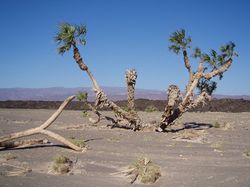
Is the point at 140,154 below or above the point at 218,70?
below

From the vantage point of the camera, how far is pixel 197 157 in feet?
35.0

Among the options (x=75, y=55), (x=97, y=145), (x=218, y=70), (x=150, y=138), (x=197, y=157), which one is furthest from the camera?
(x=218, y=70)

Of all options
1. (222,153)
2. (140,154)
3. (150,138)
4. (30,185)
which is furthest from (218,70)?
(30,185)

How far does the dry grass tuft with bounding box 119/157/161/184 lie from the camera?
7.81m

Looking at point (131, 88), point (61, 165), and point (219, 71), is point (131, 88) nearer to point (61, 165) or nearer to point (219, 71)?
point (219, 71)

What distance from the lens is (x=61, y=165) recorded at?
8539 mm

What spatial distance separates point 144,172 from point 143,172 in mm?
25

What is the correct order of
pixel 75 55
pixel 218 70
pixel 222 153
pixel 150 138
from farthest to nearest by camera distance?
pixel 218 70 → pixel 75 55 → pixel 150 138 → pixel 222 153

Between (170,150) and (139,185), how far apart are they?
433cm

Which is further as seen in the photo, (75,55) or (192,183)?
(75,55)

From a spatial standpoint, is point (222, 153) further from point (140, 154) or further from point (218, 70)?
point (218, 70)

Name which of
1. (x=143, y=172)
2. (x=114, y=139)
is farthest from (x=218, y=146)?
(x=143, y=172)

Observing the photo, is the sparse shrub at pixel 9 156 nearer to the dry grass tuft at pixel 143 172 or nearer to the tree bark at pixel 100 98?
the dry grass tuft at pixel 143 172

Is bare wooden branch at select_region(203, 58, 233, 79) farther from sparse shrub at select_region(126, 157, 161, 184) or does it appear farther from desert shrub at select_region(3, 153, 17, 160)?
desert shrub at select_region(3, 153, 17, 160)
